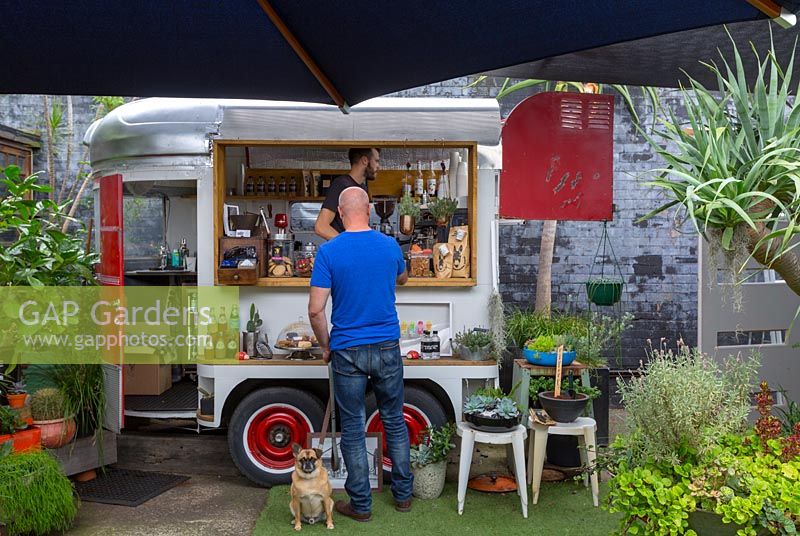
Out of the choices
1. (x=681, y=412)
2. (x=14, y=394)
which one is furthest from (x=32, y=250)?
(x=681, y=412)

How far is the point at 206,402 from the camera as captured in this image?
5.00 metres

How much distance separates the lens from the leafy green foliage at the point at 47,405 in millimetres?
4688

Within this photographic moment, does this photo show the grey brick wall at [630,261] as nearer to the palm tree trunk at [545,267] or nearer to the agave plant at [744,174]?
the palm tree trunk at [545,267]

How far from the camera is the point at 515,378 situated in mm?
5137

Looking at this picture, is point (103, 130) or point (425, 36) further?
point (103, 130)

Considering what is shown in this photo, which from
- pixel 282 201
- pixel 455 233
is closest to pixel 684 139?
pixel 455 233

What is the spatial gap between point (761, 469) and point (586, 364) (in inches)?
99.0

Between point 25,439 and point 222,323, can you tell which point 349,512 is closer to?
point 222,323

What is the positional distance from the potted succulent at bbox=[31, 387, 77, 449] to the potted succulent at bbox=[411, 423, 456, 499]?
7.47 ft

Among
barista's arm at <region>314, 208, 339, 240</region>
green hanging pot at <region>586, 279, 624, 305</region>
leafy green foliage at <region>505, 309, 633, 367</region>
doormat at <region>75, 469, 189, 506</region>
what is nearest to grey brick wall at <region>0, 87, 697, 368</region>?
green hanging pot at <region>586, 279, 624, 305</region>

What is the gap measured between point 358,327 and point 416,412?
1.09 meters

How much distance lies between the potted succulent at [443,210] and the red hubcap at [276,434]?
1.68 m

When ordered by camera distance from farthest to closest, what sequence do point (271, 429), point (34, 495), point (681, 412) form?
point (271, 429) → point (34, 495) → point (681, 412)

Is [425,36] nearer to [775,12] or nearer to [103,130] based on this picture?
[775,12]
